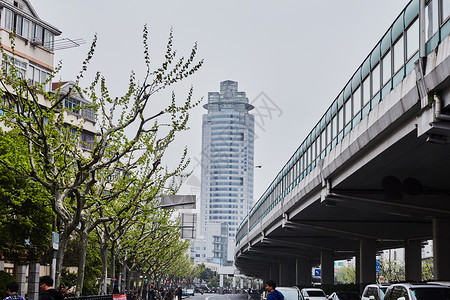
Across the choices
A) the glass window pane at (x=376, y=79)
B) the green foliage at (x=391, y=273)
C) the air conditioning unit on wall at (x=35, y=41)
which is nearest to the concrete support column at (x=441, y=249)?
the glass window pane at (x=376, y=79)

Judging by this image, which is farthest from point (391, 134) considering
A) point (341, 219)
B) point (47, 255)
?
point (47, 255)

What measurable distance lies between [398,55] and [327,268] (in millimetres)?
47787

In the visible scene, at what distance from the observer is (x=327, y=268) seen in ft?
227

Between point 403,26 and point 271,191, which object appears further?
point 271,191

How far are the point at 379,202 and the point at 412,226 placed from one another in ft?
50.4

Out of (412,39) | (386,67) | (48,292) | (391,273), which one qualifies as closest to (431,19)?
(412,39)

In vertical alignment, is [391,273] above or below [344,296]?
above

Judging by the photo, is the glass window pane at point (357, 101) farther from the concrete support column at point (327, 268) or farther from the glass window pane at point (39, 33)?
the concrete support column at point (327, 268)

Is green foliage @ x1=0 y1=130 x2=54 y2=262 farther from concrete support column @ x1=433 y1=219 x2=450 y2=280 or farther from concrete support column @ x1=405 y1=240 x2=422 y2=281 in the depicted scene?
concrete support column @ x1=405 y1=240 x2=422 y2=281

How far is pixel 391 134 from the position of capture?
23391 millimetres

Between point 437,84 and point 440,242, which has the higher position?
point 437,84

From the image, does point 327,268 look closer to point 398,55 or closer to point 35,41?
point 35,41

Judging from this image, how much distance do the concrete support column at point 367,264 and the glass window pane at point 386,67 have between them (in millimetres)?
28141

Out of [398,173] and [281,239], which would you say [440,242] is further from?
[281,239]
